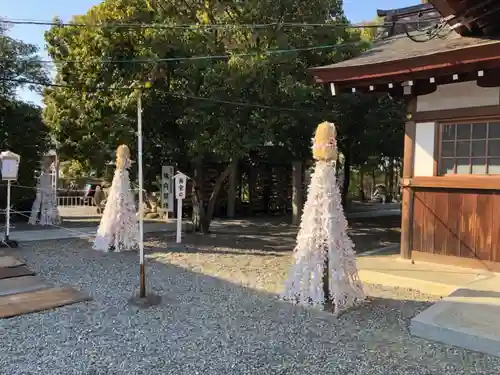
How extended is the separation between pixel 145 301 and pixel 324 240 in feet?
7.06

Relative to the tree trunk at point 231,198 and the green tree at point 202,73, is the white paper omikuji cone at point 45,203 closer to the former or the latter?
the green tree at point 202,73

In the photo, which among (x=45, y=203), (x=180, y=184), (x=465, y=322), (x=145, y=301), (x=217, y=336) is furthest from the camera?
(x=45, y=203)

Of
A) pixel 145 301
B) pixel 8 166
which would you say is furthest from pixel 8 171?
pixel 145 301

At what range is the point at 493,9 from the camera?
217 inches

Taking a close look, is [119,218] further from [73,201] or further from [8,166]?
[73,201]

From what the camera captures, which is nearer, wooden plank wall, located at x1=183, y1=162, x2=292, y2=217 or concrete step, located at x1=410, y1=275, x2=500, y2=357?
concrete step, located at x1=410, y1=275, x2=500, y2=357

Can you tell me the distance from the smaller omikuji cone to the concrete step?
844 millimetres

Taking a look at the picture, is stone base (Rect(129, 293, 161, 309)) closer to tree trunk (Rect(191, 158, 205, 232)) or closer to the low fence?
tree trunk (Rect(191, 158, 205, 232))

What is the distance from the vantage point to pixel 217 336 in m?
3.99

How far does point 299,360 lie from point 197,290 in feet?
7.82

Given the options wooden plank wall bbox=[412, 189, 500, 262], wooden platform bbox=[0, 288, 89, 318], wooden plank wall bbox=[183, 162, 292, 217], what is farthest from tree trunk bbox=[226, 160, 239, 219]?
wooden platform bbox=[0, 288, 89, 318]

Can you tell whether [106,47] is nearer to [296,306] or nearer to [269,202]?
[296,306]

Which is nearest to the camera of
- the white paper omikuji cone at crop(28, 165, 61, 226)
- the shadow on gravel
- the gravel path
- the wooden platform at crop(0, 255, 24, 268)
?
the gravel path

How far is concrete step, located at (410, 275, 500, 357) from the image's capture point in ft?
12.3
